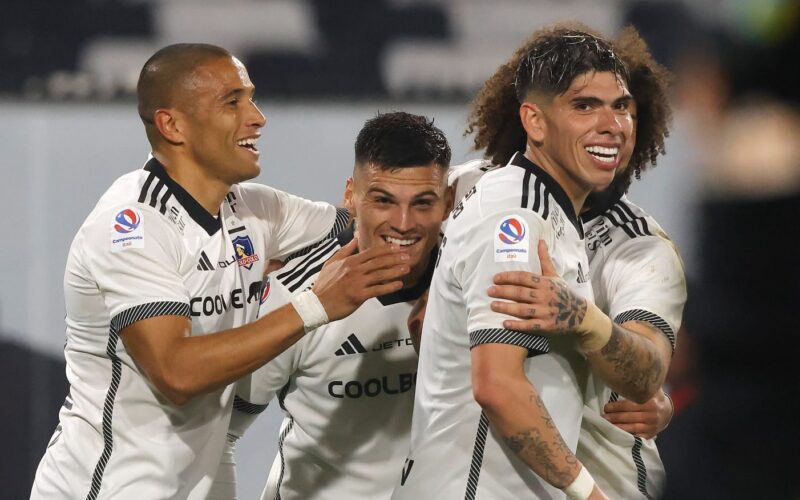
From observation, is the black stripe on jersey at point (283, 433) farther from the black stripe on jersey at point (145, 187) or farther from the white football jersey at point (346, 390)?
the black stripe on jersey at point (145, 187)

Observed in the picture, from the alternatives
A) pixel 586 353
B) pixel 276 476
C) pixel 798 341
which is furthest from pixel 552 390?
pixel 798 341

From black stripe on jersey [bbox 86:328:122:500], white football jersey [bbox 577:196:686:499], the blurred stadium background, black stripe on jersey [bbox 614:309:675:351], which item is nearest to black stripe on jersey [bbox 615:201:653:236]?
white football jersey [bbox 577:196:686:499]

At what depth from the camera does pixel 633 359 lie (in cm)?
190

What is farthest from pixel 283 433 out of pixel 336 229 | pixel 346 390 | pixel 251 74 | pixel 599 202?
pixel 251 74

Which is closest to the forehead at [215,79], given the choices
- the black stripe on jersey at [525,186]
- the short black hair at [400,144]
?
the short black hair at [400,144]

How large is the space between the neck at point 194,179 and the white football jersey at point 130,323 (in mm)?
28

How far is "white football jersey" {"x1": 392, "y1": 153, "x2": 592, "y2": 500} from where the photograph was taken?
1.77 metres

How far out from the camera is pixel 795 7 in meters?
Answer: 0.69

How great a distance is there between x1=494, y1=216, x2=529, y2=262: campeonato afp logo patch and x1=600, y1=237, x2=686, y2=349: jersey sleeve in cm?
50

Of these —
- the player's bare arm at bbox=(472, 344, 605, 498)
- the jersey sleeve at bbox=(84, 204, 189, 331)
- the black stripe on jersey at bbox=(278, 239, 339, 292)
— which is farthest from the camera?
the black stripe on jersey at bbox=(278, 239, 339, 292)

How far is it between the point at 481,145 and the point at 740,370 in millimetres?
1868

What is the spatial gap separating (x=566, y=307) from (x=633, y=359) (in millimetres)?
259

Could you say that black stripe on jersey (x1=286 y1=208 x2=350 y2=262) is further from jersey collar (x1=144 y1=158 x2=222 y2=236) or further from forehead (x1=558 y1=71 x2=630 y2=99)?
forehead (x1=558 y1=71 x2=630 y2=99)

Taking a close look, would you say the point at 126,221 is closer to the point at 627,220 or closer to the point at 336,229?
the point at 336,229
